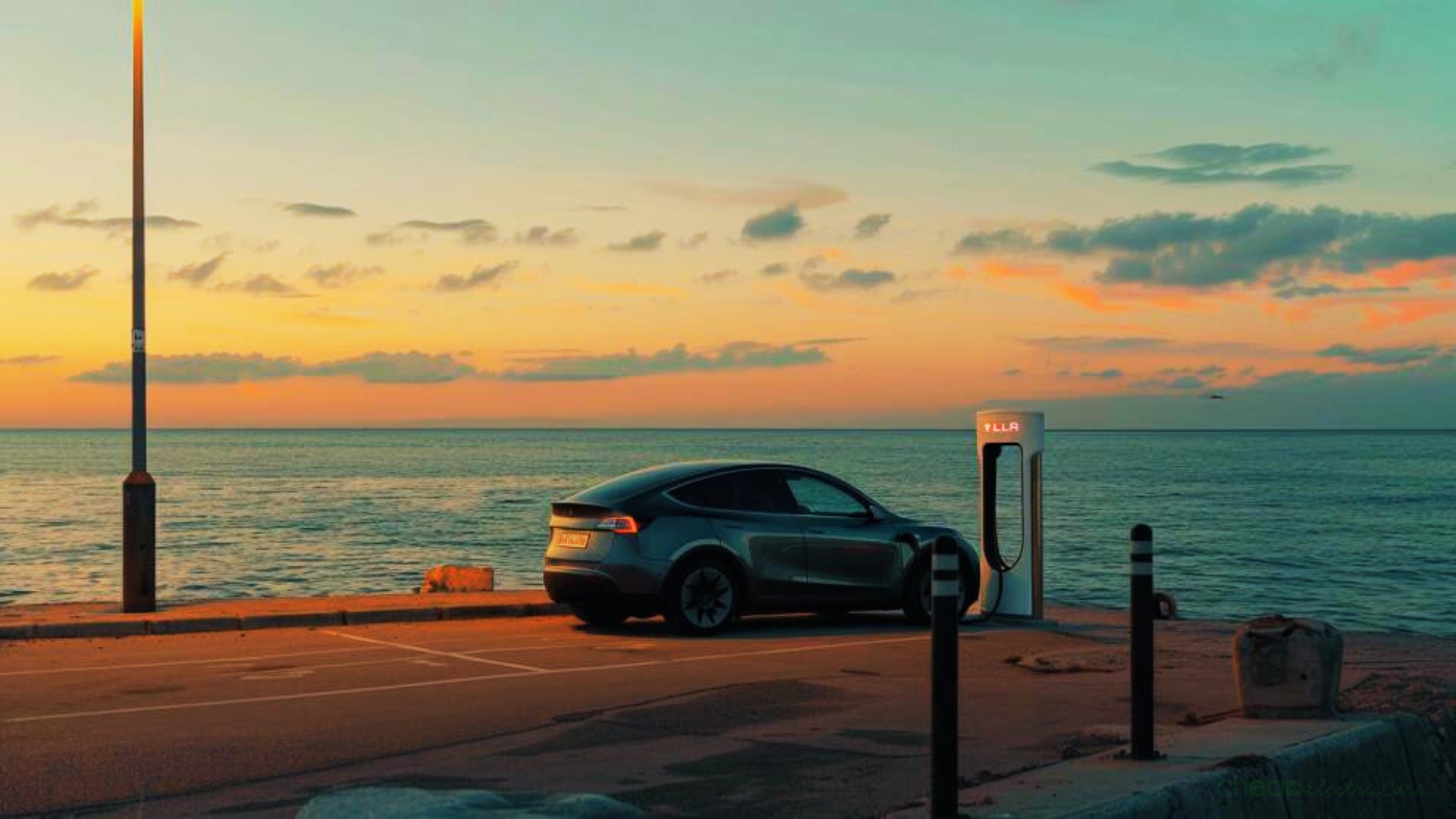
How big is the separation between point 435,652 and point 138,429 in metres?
4.48

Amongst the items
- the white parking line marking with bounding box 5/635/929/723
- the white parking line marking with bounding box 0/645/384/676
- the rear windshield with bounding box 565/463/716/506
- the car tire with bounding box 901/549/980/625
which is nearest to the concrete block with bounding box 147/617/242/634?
the white parking line marking with bounding box 0/645/384/676

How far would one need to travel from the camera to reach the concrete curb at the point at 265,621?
14.0 metres

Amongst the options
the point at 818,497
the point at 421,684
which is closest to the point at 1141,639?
the point at 421,684

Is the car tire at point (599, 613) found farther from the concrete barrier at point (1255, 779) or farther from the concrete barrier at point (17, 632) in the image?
the concrete barrier at point (1255, 779)

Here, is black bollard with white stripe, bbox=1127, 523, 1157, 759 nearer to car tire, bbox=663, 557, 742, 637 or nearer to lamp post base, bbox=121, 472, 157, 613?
car tire, bbox=663, 557, 742, 637

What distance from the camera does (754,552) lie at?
15000 millimetres

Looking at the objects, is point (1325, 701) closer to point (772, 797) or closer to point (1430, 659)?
point (772, 797)

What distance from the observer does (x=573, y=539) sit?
1476 cm

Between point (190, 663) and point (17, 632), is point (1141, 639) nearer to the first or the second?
point (190, 663)

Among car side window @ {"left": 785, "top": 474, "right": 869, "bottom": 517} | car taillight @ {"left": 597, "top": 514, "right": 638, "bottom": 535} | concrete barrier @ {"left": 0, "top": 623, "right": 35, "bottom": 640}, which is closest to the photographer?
concrete barrier @ {"left": 0, "top": 623, "right": 35, "bottom": 640}

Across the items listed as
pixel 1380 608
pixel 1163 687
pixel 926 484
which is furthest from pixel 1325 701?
pixel 926 484

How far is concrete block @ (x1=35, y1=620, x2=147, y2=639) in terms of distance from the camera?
13992mm

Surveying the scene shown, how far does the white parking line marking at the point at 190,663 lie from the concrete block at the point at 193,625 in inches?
75.4

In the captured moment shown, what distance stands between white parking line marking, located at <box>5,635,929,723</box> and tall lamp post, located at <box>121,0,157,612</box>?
517cm
